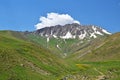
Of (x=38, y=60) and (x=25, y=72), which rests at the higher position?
(x=38, y=60)

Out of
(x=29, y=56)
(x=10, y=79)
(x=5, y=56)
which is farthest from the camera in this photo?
(x=29, y=56)

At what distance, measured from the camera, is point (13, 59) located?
77.5 meters

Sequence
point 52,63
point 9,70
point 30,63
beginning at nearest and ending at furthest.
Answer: point 9,70 < point 30,63 < point 52,63

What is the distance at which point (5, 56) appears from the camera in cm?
7725

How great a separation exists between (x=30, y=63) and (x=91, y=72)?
23.1m

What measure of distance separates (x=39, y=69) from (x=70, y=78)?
1107cm

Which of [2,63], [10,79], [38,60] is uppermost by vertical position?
[38,60]

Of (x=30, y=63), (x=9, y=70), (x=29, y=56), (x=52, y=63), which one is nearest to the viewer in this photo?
(x=9, y=70)

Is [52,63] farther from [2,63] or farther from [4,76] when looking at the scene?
[4,76]

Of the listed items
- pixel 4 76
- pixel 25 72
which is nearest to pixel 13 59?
pixel 25 72

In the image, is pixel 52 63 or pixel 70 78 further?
pixel 52 63

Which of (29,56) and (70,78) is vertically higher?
(29,56)

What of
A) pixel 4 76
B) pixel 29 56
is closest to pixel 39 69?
pixel 29 56

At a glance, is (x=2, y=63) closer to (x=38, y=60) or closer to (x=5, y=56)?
(x=5, y=56)
